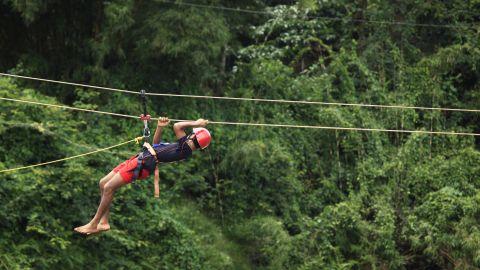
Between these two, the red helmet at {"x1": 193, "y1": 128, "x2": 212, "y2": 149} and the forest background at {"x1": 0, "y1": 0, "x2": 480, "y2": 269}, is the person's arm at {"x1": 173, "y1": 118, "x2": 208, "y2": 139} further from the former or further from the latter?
the forest background at {"x1": 0, "y1": 0, "x2": 480, "y2": 269}

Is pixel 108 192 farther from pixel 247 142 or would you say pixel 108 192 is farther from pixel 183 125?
pixel 247 142

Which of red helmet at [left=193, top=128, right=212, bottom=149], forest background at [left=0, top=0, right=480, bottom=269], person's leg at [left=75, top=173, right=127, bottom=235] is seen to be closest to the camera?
person's leg at [left=75, top=173, right=127, bottom=235]

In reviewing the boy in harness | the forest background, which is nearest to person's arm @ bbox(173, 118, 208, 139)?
the boy in harness

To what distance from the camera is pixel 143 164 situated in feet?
29.8

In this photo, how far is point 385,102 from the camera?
55.9 ft

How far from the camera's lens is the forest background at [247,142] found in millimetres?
13992

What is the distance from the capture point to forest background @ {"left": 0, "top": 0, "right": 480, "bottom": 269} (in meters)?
14.0

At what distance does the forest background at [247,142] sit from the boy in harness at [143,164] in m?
4.05

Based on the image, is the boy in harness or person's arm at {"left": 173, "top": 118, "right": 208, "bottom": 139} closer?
the boy in harness

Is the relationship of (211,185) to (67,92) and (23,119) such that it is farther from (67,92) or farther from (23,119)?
(23,119)

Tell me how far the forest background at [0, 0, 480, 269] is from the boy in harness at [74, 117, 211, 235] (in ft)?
13.3

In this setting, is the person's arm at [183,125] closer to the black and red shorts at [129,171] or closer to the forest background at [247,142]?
the black and red shorts at [129,171]

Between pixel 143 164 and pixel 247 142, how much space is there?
732 cm

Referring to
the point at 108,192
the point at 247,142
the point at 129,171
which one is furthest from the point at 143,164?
the point at 247,142
